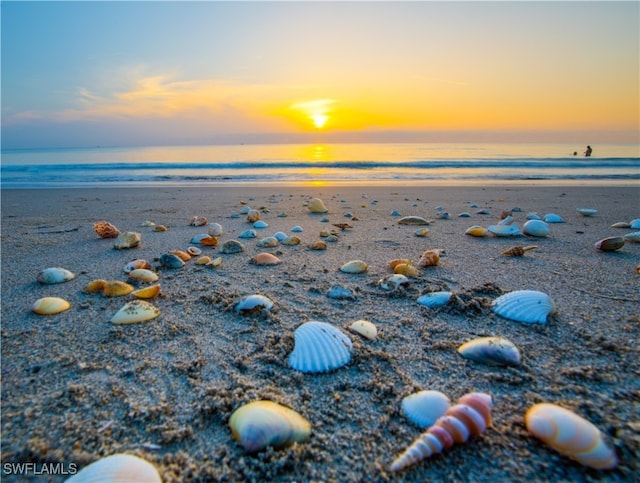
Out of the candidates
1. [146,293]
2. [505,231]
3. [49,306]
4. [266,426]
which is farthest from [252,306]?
[505,231]

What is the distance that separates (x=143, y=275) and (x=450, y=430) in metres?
2.32

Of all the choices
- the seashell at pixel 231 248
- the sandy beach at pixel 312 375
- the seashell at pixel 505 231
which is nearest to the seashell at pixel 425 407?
the sandy beach at pixel 312 375

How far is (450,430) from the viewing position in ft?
3.43

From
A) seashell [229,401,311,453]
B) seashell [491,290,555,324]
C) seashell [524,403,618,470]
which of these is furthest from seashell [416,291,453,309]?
seashell [229,401,311,453]

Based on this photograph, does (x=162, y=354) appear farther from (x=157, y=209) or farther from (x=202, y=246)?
(x=157, y=209)

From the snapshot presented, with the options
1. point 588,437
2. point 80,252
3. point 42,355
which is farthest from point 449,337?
point 80,252

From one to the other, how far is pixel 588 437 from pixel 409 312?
3.57ft

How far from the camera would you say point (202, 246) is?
3.62 meters

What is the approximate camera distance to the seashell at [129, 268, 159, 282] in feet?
8.37

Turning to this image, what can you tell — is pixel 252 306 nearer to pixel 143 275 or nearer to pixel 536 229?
pixel 143 275

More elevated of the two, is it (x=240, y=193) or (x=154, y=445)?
(x=240, y=193)

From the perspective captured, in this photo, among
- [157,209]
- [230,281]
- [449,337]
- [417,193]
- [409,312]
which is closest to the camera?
[449,337]

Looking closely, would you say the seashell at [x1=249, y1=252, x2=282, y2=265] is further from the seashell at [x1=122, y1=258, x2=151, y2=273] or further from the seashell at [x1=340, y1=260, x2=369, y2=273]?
the seashell at [x1=122, y1=258, x2=151, y2=273]

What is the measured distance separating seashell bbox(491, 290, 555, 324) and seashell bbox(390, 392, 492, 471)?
914 millimetres
